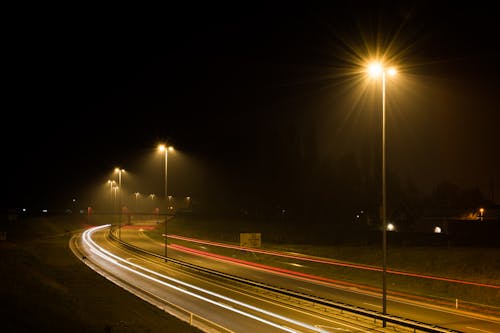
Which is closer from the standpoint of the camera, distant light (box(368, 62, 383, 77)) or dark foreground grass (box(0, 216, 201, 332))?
dark foreground grass (box(0, 216, 201, 332))

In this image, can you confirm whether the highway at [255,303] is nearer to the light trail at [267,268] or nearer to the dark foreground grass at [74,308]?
the light trail at [267,268]

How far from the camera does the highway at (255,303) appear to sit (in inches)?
858

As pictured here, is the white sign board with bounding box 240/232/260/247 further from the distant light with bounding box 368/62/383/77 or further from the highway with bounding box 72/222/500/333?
the distant light with bounding box 368/62/383/77

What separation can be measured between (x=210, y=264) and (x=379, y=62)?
97.3 feet

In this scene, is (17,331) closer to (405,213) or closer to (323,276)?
(323,276)

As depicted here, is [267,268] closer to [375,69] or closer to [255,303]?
[255,303]

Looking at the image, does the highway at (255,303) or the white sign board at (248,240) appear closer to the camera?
the highway at (255,303)

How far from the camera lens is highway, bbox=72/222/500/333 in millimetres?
21797

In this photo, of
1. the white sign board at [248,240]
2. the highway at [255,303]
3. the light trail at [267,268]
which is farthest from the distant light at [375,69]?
the white sign board at [248,240]

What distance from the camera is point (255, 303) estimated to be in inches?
1070

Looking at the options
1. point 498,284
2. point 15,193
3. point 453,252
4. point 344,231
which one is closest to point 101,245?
point 344,231

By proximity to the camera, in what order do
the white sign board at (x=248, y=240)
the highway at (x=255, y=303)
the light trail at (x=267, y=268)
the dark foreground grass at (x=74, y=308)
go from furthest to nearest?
the white sign board at (x=248, y=240) < the light trail at (x=267, y=268) < the highway at (x=255, y=303) < the dark foreground grass at (x=74, y=308)

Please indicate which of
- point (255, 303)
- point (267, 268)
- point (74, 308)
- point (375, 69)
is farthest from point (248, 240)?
point (74, 308)

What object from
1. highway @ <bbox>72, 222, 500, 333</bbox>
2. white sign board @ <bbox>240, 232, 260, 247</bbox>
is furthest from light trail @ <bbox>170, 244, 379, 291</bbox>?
white sign board @ <bbox>240, 232, 260, 247</bbox>
